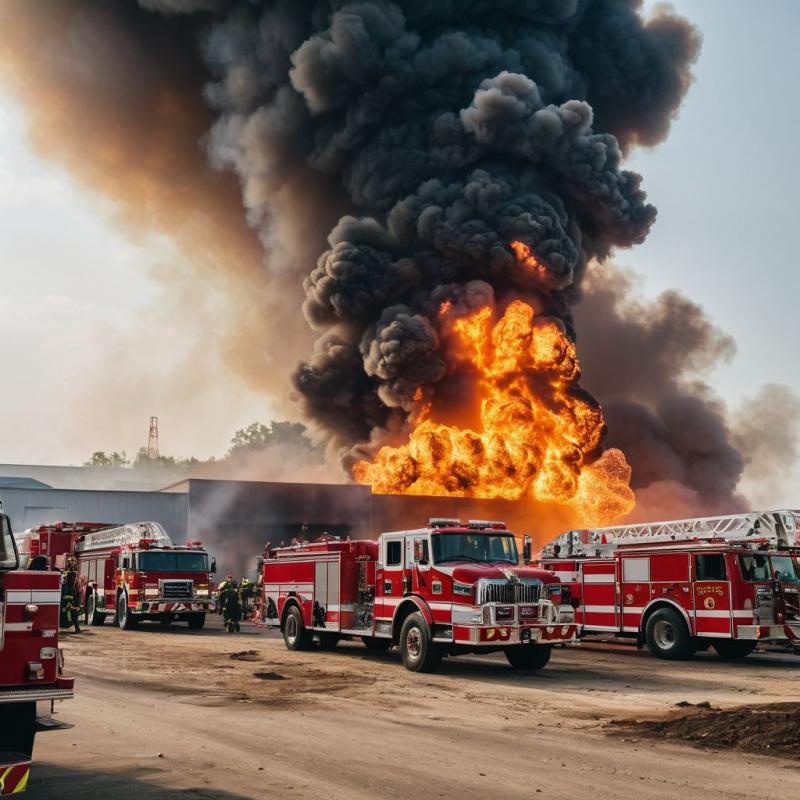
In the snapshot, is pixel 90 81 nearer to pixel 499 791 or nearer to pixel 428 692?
pixel 428 692

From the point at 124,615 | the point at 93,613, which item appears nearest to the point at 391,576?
the point at 124,615

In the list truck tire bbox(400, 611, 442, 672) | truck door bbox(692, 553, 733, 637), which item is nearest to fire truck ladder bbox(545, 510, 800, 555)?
→ truck door bbox(692, 553, 733, 637)

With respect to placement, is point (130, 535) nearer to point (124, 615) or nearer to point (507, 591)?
point (124, 615)

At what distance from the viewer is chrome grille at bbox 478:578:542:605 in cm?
1574

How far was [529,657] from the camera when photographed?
17.2 metres

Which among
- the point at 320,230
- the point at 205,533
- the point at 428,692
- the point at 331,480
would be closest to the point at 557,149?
the point at 320,230

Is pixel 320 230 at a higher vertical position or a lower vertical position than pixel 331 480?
higher

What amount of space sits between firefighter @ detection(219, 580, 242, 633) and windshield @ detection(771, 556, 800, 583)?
549 inches

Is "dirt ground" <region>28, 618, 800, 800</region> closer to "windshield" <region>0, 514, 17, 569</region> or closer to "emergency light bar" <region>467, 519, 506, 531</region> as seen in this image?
"windshield" <region>0, 514, 17, 569</region>

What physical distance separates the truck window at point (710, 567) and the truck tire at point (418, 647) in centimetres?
583

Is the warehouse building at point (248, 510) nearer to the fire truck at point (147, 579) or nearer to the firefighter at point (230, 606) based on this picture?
the fire truck at point (147, 579)

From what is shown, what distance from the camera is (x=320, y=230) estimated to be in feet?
167

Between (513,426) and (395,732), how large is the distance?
32909 mm

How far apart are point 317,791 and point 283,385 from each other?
49.5 metres
